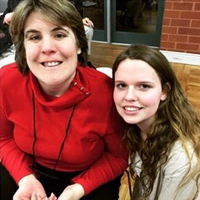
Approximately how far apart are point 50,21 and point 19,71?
28cm

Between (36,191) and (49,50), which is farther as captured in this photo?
(36,191)

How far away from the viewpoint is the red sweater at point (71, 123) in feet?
3.27

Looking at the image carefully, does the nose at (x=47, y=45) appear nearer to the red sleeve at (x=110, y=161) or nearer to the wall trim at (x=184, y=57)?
the red sleeve at (x=110, y=161)

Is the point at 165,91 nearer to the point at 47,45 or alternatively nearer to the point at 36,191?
the point at 47,45

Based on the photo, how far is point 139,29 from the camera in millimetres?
4047

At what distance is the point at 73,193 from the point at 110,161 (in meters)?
0.20

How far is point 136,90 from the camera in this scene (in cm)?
96

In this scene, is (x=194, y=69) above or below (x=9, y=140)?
below

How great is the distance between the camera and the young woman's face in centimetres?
94

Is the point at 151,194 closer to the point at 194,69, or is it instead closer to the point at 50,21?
the point at 50,21

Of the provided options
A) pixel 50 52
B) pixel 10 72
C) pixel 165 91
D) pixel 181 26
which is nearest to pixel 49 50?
pixel 50 52

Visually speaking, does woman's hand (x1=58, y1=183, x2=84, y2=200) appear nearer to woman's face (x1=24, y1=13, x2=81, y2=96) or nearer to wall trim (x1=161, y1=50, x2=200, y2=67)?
woman's face (x1=24, y1=13, x2=81, y2=96)

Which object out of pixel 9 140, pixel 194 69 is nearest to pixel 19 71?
pixel 9 140

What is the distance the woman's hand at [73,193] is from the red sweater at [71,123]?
0.02m
